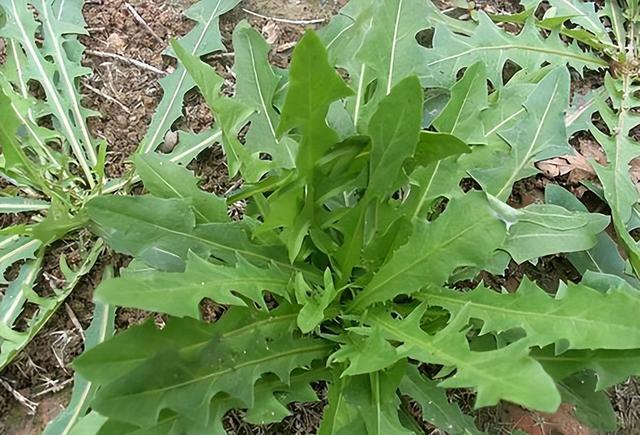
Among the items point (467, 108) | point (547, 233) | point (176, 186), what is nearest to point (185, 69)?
point (176, 186)

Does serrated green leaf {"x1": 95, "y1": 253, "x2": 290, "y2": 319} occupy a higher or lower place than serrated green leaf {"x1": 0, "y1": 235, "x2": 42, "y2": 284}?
higher

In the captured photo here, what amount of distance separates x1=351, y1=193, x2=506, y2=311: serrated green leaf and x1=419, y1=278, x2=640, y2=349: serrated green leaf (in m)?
0.08

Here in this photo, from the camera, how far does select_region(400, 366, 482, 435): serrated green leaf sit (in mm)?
1353

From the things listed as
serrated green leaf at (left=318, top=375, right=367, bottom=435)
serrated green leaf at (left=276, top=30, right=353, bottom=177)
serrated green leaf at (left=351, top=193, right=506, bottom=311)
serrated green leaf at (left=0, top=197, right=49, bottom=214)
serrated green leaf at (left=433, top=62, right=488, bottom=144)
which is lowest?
serrated green leaf at (left=318, top=375, right=367, bottom=435)

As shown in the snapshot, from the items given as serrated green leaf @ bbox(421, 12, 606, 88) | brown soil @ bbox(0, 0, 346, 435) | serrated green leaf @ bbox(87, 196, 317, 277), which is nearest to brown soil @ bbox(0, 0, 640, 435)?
brown soil @ bbox(0, 0, 346, 435)

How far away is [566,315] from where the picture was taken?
122 cm

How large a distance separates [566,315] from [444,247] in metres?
0.24

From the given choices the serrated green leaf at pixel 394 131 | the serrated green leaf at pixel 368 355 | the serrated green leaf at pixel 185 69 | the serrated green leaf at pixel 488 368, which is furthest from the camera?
the serrated green leaf at pixel 185 69

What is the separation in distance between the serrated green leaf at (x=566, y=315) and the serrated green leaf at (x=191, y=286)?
0.35 m

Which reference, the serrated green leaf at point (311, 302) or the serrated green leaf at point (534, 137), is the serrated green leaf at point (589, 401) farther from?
the serrated green leaf at point (311, 302)

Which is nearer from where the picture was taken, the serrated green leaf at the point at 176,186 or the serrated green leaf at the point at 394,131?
the serrated green leaf at the point at 394,131

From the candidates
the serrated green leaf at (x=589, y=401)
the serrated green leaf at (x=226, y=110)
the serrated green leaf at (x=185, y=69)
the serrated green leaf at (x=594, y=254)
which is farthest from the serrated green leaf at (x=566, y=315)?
the serrated green leaf at (x=185, y=69)

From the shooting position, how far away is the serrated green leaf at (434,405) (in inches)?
53.2

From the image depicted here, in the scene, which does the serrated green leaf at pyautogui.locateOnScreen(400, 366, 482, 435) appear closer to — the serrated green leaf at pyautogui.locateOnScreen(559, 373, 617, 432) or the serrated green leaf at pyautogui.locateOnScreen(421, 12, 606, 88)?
the serrated green leaf at pyautogui.locateOnScreen(559, 373, 617, 432)
